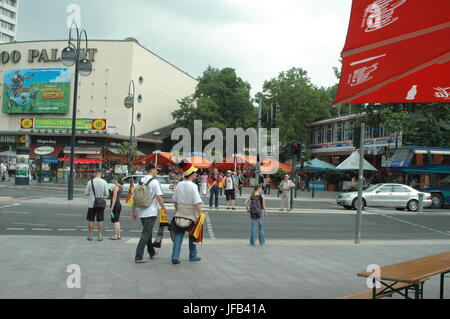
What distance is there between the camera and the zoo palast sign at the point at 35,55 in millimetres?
61750

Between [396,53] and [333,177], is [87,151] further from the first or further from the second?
[396,53]

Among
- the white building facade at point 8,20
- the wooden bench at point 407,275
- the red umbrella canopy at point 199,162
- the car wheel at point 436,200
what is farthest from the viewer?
the white building facade at point 8,20

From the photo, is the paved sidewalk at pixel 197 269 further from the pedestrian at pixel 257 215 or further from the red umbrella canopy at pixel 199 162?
the red umbrella canopy at pixel 199 162

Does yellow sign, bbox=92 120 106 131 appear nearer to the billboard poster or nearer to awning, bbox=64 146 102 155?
awning, bbox=64 146 102 155

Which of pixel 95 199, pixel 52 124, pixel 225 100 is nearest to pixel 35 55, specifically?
pixel 52 124

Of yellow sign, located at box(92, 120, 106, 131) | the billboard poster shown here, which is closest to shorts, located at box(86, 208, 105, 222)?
yellow sign, located at box(92, 120, 106, 131)

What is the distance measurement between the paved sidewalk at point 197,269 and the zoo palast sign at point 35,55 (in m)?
52.8

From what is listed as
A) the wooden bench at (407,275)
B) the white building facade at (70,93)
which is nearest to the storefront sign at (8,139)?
the white building facade at (70,93)

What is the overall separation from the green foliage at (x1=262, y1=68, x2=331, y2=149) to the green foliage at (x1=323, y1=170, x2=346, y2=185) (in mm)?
10468

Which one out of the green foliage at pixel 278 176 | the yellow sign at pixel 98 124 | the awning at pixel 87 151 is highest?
the yellow sign at pixel 98 124

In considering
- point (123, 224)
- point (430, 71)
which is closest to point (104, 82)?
point (123, 224)

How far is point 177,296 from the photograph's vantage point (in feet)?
20.9

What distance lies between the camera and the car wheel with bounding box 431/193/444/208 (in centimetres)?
3180

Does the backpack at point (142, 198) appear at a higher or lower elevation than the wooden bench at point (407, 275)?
higher
